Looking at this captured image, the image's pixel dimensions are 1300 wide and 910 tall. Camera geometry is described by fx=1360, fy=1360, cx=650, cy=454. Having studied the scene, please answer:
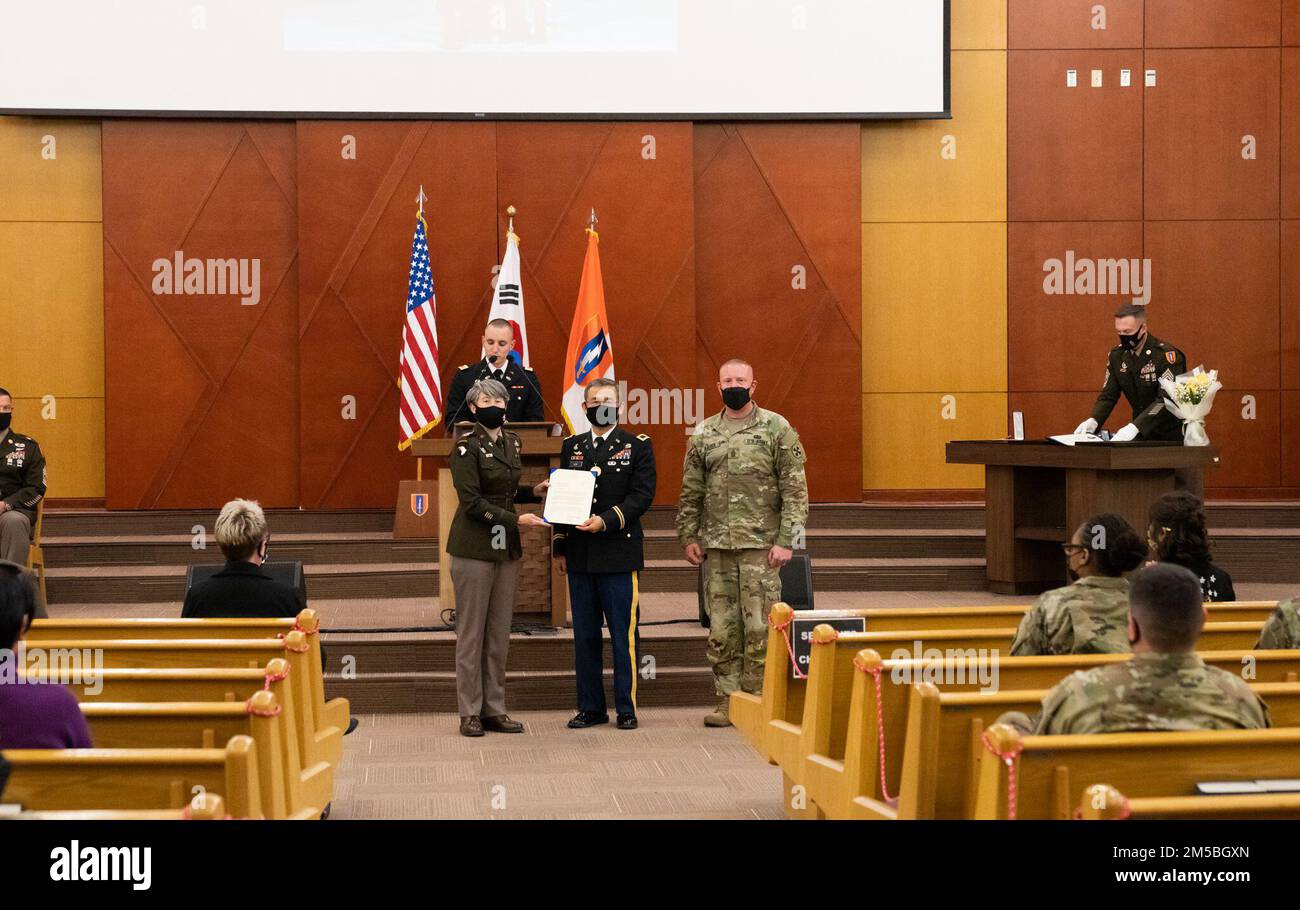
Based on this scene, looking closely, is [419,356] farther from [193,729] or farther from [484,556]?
[193,729]

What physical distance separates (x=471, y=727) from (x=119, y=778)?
3251 mm

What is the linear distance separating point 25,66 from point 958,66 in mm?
6365

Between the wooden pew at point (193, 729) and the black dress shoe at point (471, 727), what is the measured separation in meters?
2.69

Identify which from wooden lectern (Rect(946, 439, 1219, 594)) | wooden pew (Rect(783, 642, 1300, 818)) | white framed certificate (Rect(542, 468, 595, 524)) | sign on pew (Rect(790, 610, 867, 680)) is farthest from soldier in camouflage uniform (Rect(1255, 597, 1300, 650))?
wooden lectern (Rect(946, 439, 1219, 594))

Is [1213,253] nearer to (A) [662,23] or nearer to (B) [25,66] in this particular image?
(A) [662,23]

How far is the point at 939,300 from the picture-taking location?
9.81 m

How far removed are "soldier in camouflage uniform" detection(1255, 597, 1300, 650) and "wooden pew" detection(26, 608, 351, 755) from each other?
8.84 ft

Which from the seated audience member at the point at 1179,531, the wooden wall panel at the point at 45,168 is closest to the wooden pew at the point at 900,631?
the seated audience member at the point at 1179,531

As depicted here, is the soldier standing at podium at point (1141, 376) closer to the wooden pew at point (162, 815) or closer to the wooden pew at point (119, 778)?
the wooden pew at point (119, 778)

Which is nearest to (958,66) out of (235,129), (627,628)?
(235,129)

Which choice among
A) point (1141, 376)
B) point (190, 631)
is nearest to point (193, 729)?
point (190, 631)

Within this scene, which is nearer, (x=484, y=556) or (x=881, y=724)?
(x=881, y=724)

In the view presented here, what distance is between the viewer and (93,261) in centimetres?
933

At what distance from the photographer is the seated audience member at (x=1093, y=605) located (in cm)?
344
